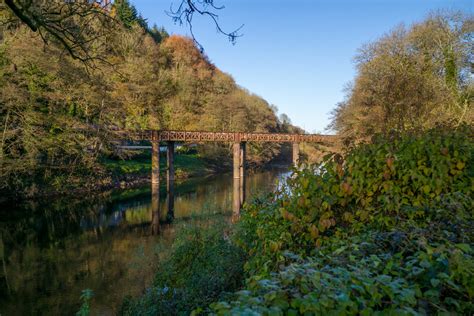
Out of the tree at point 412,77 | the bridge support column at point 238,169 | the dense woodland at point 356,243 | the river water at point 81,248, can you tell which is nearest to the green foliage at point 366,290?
the dense woodland at point 356,243

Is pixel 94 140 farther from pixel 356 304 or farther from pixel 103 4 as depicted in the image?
pixel 356 304

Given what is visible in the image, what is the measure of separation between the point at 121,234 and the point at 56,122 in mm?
10512

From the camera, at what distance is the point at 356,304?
1903 mm

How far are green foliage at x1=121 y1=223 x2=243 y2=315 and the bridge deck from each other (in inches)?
800

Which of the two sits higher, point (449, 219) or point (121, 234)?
point (449, 219)

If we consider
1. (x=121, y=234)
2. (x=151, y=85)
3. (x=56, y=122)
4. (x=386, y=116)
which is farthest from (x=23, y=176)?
(x=386, y=116)

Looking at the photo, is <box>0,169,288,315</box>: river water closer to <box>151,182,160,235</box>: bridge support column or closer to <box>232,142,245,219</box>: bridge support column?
<box>151,182,160,235</box>: bridge support column

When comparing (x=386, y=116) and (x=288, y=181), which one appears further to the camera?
(x=386, y=116)

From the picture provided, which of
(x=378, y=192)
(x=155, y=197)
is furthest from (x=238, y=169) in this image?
(x=378, y=192)

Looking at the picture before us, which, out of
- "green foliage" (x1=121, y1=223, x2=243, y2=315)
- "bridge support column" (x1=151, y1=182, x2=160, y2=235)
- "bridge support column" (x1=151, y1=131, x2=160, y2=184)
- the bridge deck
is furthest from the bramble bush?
"bridge support column" (x1=151, y1=131, x2=160, y2=184)

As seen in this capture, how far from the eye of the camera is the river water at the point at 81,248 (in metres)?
9.33

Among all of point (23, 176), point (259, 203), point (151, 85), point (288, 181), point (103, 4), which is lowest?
point (23, 176)

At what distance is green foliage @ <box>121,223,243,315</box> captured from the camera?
18.4ft

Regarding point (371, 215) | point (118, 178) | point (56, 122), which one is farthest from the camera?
point (118, 178)
